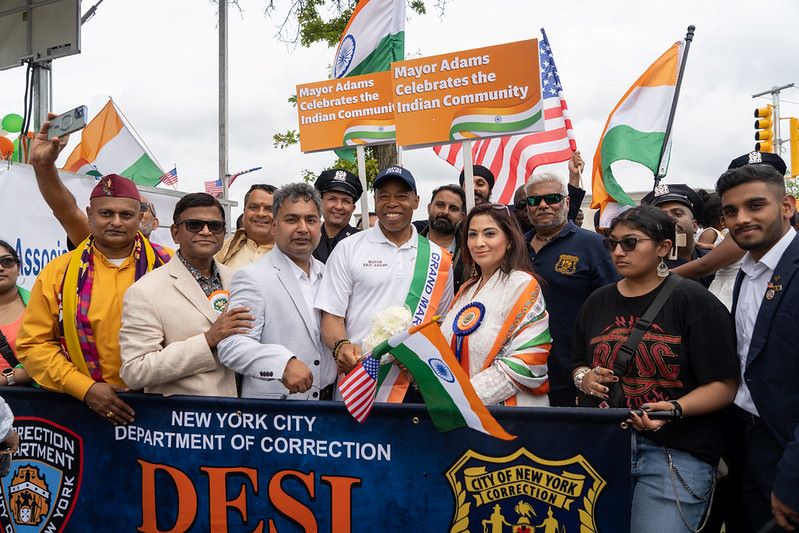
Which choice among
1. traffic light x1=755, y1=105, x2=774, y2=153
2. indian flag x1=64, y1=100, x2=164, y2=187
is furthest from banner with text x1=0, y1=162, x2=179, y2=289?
traffic light x1=755, y1=105, x2=774, y2=153

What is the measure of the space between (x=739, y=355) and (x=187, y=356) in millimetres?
2456

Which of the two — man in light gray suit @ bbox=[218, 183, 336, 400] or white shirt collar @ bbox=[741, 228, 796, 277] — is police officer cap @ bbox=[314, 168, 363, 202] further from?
white shirt collar @ bbox=[741, 228, 796, 277]

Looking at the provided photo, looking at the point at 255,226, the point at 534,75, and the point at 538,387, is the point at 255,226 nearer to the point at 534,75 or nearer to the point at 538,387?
the point at 534,75

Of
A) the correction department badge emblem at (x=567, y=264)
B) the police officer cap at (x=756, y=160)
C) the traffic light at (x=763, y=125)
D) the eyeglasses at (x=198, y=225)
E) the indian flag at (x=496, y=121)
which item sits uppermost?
the traffic light at (x=763, y=125)

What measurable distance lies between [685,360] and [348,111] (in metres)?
4.30

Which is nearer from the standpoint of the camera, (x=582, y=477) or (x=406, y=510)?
(x=582, y=477)

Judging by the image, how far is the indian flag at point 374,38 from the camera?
22.7 ft

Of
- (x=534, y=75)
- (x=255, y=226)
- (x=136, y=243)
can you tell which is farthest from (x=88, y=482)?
(x=534, y=75)

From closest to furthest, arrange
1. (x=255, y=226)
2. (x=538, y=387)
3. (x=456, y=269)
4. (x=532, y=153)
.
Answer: (x=538, y=387), (x=456, y=269), (x=255, y=226), (x=532, y=153)

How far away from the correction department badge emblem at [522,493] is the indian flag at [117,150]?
700 cm

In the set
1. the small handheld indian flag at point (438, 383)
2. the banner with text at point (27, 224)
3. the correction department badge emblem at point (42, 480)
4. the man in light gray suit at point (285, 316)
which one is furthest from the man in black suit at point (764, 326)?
the banner with text at point (27, 224)

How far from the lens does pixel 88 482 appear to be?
11.8 feet

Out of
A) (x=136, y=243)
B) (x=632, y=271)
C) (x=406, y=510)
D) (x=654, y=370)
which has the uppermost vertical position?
(x=136, y=243)

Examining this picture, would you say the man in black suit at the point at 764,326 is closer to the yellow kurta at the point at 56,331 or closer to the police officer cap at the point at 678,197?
the police officer cap at the point at 678,197
